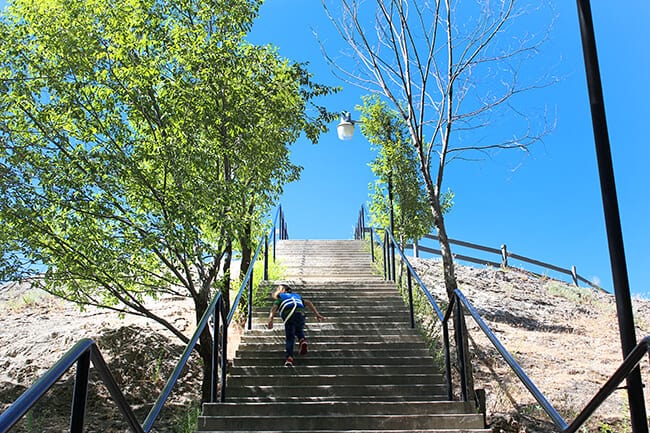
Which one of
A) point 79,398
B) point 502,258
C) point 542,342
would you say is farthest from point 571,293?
point 79,398

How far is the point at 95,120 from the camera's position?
23.1ft

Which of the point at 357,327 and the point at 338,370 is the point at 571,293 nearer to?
the point at 357,327

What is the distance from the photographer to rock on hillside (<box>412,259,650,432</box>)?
350 inches

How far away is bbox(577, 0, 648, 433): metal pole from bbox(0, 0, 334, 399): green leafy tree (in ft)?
13.7

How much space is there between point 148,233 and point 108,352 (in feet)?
11.4

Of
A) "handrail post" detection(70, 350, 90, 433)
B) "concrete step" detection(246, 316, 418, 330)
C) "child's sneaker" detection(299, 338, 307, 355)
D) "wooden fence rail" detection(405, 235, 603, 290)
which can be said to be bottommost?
"handrail post" detection(70, 350, 90, 433)

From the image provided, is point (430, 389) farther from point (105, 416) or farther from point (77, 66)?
point (77, 66)

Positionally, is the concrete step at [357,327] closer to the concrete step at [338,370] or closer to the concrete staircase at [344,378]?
the concrete staircase at [344,378]

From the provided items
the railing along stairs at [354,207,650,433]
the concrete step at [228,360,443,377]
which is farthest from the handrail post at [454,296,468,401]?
the concrete step at [228,360,443,377]

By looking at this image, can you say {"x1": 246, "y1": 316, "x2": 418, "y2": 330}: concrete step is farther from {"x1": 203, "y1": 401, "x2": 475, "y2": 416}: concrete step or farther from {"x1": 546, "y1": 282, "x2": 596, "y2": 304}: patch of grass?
{"x1": 546, "y1": 282, "x2": 596, "y2": 304}: patch of grass

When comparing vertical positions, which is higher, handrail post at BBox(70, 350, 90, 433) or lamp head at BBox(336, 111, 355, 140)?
lamp head at BBox(336, 111, 355, 140)

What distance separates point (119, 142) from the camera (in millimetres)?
7074

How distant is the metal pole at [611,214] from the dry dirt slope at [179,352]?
16.0ft

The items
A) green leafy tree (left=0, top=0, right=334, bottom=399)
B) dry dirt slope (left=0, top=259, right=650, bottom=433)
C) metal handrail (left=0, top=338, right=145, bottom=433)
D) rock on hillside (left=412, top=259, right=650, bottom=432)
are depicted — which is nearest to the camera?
metal handrail (left=0, top=338, right=145, bottom=433)
